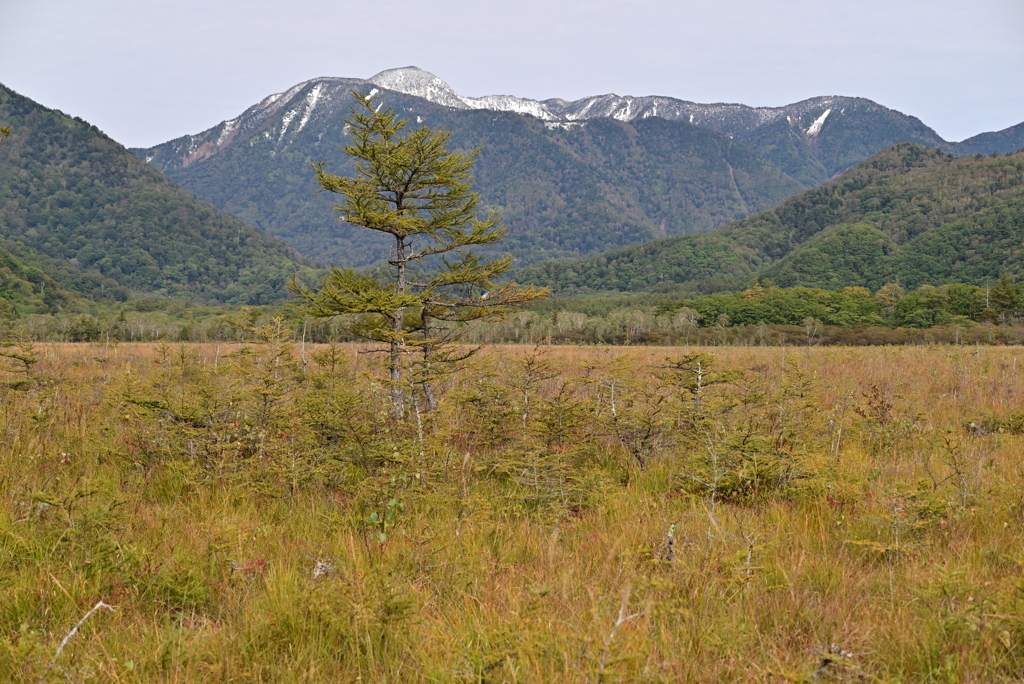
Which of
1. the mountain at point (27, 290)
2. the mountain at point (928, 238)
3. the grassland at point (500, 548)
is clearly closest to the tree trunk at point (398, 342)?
the grassland at point (500, 548)

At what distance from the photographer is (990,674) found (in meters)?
2.41

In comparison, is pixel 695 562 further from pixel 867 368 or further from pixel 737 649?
pixel 867 368

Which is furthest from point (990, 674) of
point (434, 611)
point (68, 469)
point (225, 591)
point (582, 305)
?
point (582, 305)

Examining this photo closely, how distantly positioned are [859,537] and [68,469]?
7.88 m

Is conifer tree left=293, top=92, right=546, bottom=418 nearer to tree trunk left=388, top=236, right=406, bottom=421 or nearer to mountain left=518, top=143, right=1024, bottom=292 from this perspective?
tree trunk left=388, top=236, right=406, bottom=421

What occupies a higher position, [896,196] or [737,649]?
[896,196]

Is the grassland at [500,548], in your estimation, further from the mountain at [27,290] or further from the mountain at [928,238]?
the mountain at [928,238]

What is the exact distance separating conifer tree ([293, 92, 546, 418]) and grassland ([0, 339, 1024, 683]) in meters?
2.89

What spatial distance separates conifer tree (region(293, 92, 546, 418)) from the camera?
958 centimetres

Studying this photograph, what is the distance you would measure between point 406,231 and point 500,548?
25.1ft

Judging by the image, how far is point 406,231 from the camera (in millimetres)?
10141

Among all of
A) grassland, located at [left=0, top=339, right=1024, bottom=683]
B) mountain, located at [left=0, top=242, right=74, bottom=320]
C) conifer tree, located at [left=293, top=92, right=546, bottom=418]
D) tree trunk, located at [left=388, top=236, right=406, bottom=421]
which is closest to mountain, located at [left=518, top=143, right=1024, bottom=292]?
conifer tree, located at [left=293, top=92, right=546, bottom=418]

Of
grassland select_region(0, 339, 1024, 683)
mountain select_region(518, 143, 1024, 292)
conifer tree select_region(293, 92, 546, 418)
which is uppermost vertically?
mountain select_region(518, 143, 1024, 292)

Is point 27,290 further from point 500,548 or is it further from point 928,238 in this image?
point 928,238
